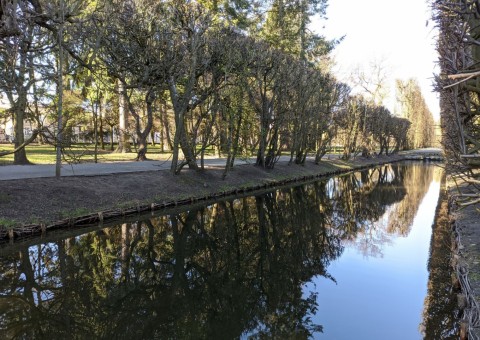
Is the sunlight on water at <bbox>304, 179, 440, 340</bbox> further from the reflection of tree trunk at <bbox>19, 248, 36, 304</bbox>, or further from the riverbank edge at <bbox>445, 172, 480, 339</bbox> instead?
the reflection of tree trunk at <bbox>19, 248, 36, 304</bbox>

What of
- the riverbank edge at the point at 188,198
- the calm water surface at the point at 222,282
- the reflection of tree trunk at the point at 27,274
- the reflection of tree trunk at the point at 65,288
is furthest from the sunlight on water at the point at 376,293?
the riverbank edge at the point at 188,198

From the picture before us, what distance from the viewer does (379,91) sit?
54906 mm

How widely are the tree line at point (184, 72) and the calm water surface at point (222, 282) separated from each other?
2.97 meters

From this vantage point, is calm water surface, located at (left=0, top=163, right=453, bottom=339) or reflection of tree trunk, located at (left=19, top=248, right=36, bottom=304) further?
reflection of tree trunk, located at (left=19, top=248, right=36, bottom=304)

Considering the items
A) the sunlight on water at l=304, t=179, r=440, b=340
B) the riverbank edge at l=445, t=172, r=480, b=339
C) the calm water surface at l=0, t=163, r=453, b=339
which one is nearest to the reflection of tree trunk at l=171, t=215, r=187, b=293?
the calm water surface at l=0, t=163, r=453, b=339

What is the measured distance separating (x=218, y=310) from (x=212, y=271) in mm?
2124

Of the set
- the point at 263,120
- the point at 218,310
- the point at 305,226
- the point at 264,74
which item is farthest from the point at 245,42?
the point at 218,310

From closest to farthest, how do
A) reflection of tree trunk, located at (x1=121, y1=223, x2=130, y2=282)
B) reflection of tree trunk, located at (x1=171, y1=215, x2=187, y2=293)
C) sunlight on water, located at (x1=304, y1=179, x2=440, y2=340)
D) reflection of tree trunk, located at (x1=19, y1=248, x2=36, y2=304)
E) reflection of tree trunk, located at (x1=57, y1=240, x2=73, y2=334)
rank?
reflection of tree trunk, located at (x1=57, y1=240, x2=73, y2=334) → sunlight on water, located at (x1=304, y1=179, x2=440, y2=340) → reflection of tree trunk, located at (x1=19, y1=248, x2=36, y2=304) → reflection of tree trunk, located at (x1=171, y1=215, x2=187, y2=293) → reflection of tree trunk, located at (x1=121, y1=223, x2=130, y2=282)

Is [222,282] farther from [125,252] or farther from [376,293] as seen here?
[376,293]

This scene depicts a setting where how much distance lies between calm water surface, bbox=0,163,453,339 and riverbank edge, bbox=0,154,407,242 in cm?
79

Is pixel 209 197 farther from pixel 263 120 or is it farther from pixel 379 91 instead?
pixel 379 91

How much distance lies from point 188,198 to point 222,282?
29.9ft

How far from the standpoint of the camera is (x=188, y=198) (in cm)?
1747

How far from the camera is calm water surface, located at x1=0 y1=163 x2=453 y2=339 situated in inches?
258
